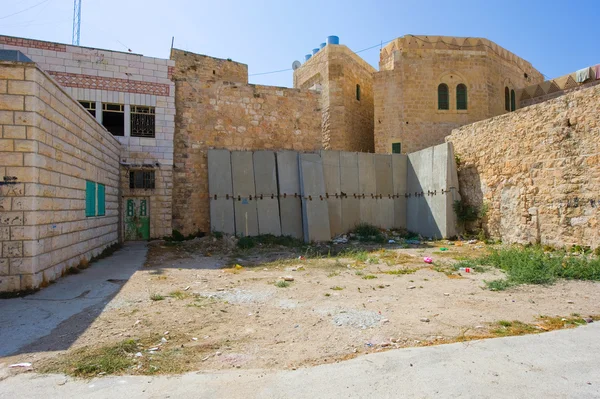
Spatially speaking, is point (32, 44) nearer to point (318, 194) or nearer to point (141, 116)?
point (141, 116)

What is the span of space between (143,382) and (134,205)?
33.3 feet

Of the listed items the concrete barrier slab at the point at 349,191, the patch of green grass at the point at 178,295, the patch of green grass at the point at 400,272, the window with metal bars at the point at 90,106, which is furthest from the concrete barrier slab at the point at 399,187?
the window with metal bars at the point at 90,106

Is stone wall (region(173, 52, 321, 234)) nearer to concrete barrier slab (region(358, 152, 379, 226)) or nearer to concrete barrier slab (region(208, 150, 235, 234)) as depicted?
concrete barrier slab (region(208, 150, 235, 234))

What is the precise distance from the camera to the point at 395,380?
8.71 ft

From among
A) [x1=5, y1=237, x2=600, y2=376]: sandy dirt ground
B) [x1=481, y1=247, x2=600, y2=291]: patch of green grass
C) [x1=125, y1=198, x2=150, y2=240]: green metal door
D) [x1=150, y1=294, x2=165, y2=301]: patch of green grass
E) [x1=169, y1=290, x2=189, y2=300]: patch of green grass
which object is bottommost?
[x1=5, y1=237, x2=600, y2=376]: sandy dirt ground

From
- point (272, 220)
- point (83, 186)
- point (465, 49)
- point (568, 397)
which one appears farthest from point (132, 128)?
point (465, 49)

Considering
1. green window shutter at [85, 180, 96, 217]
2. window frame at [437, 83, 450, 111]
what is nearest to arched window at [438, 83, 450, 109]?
window frame at [437, 83, 450, 111]

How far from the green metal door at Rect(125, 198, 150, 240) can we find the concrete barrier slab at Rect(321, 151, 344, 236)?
6.01m

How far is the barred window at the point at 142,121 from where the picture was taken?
39.3ft

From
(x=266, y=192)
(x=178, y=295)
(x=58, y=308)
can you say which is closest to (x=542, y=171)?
(x=266, y=192)

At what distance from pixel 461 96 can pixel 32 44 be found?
16.6 meters

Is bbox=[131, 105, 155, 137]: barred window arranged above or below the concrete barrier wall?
above

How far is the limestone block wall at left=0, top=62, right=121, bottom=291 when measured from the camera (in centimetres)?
542

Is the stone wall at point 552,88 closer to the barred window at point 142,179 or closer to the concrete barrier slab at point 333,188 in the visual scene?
the concrete barrier slab at point 333,188
